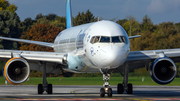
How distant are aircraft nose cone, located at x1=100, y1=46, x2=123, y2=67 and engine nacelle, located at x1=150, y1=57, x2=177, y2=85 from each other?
3.28m

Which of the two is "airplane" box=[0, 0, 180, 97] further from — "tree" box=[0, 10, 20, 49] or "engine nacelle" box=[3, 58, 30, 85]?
"tree" box=[0, 10, 20, 49]

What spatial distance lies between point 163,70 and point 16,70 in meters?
8.03

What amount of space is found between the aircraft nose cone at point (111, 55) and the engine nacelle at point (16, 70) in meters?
5.07

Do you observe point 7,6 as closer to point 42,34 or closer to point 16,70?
point 42,34

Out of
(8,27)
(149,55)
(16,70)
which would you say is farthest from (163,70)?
(8,27)

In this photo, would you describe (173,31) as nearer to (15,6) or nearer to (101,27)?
(15,6)

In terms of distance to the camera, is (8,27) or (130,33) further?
(130,33)

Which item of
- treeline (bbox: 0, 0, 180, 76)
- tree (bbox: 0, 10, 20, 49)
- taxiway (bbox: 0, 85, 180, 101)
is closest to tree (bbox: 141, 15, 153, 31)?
treeline (bbox: 0, 0, 180, 76)

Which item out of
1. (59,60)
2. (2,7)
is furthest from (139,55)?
(2,7)

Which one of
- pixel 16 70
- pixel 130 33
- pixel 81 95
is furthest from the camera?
pixel 130 33

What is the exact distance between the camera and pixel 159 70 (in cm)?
1883

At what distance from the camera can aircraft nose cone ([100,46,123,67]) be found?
15648mm

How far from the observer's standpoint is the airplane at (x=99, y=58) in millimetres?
16219

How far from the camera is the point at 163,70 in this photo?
18797 mm
